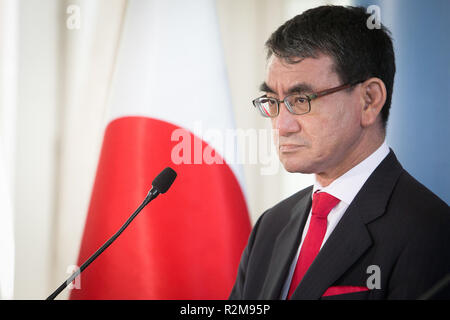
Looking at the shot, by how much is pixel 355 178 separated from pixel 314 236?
0.63 feet

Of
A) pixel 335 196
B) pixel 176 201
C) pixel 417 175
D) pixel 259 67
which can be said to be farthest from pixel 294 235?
pixel 259 67

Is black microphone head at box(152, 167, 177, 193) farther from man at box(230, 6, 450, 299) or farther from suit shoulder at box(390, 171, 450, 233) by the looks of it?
suit shoulder at box(390, 171, 450, 233)

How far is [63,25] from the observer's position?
1953 millimetres

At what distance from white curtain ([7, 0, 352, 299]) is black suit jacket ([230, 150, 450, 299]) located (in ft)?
2.27

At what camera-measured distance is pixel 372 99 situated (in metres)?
1.30

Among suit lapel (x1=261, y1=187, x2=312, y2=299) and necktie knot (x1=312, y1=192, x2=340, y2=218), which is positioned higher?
necktie knot (x1=312, y1=192, x2=340, y2=218)

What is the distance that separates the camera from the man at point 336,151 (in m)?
1.16

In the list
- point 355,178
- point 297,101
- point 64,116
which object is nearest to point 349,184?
point 355,178

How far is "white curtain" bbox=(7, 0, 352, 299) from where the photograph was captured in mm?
1891

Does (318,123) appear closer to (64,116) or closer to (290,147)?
(290,147)

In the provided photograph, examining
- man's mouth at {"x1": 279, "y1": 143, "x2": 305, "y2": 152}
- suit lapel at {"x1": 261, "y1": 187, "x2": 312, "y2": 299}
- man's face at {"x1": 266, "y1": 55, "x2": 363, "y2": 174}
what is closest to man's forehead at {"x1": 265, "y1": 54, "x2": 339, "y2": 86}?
man's face at {"x1": 266, "y1": 55, "x2": 363, "y2": 174}

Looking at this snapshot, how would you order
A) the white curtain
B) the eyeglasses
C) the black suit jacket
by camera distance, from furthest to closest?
the white curtain → the eyeglasses → the black suit jacket

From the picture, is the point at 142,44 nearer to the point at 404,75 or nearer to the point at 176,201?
the point at 176,201
